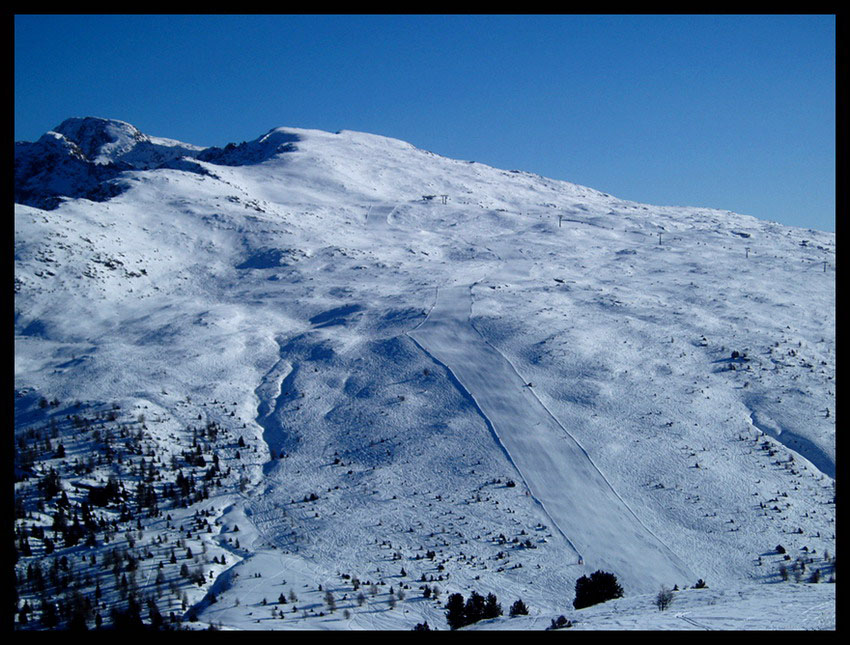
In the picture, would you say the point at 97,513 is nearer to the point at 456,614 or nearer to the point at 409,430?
the point at 409,430

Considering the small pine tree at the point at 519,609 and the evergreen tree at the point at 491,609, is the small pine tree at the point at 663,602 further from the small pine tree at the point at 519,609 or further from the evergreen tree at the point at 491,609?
the evergreen tree at the point at 491,609

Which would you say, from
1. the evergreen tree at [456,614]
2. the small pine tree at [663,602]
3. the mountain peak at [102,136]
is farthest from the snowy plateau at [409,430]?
the mountain peak at [102,136]

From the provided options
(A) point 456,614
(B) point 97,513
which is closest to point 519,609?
(A) point 456,614

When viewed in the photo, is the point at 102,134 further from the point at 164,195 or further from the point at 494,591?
the point at 494,591

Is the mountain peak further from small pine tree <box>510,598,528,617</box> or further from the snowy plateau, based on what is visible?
small pine tree <box>510,598,528,617</box>

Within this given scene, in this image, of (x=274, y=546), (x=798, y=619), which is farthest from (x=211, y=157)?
(x=798, y=619)

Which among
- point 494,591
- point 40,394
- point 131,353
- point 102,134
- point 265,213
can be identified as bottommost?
point 494,591

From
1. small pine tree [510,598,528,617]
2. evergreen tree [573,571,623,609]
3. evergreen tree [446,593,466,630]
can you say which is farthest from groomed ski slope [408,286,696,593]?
evergreen tree [446,593,466,630]
